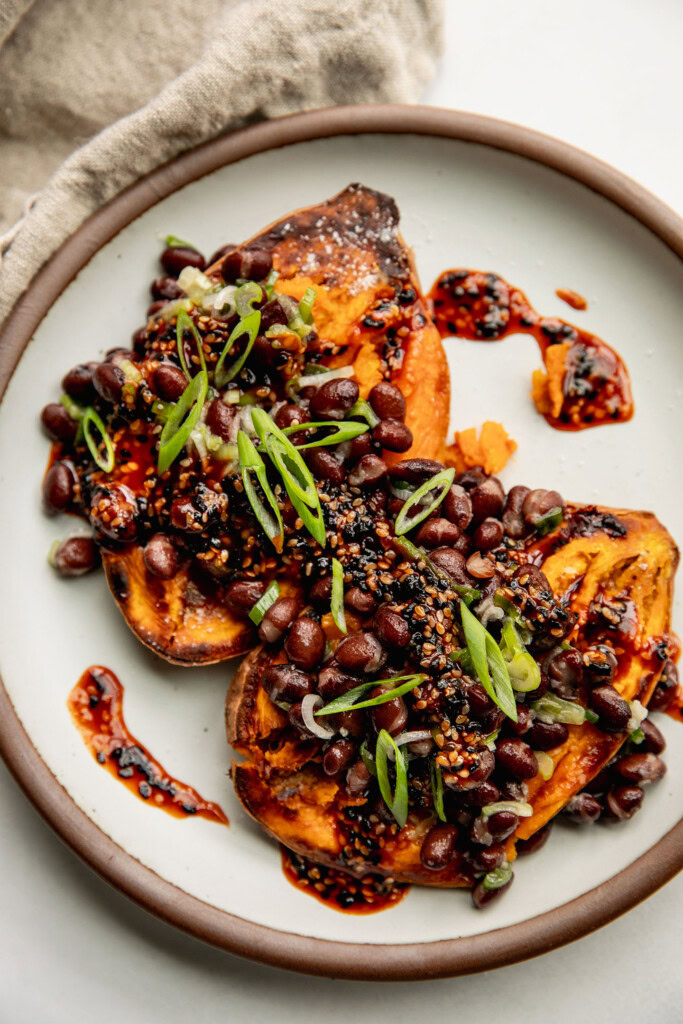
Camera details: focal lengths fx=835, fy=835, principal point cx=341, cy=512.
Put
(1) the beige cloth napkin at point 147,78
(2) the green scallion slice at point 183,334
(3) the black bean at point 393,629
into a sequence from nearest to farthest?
(3) the black bean at point 393,629
(2) the green scallion slice at point 183,334
(1) the beige cloth napkin at point 147,78

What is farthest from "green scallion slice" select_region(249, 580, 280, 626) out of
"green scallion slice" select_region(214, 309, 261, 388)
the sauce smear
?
the sauce smear

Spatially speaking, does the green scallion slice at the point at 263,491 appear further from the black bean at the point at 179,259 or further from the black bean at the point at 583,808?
the black bean at the point at 583,808

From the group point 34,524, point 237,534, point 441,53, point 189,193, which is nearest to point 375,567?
point 237,534

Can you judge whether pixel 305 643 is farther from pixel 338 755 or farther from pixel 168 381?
pixel 168 381

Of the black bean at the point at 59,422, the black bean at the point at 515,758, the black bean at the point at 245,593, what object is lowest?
the black bean at the point at 515,758

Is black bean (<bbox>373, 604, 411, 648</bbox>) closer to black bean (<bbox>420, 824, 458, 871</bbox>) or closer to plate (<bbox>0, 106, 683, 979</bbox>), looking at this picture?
black bean (<bbox>420, 824, 458, 871</bbox>)

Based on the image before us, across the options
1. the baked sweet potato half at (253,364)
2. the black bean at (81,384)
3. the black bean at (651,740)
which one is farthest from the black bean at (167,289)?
the black bean at (651,740)
